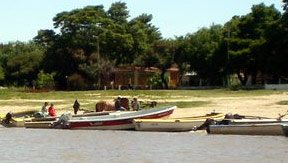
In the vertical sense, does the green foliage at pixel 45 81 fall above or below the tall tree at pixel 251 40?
below

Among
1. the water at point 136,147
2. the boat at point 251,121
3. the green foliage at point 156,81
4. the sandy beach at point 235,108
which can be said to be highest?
the green foliage at point 156,81

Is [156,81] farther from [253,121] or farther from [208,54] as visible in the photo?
[253,121]

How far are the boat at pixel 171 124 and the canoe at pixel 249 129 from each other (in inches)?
69.9

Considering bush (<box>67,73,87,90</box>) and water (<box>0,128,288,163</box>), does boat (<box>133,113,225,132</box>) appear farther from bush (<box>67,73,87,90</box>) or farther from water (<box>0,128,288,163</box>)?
bush (<box>67,73,87,90</box>)

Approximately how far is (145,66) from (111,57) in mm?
5619

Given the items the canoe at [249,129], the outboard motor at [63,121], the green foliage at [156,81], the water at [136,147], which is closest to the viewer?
the water at [136,147]

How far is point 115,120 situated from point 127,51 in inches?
2633

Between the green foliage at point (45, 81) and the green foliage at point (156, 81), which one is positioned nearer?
the green foliage at point (45, 81)

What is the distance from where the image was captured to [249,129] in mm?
33250

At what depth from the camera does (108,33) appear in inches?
4011

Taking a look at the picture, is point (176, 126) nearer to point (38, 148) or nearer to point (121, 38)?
point (38, 148)

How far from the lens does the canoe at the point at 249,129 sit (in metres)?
32.6

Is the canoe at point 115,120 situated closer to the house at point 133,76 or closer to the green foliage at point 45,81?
the green foliage at point 45,81

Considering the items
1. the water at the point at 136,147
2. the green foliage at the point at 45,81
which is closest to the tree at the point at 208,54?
the green foliage at the point at 45,81
